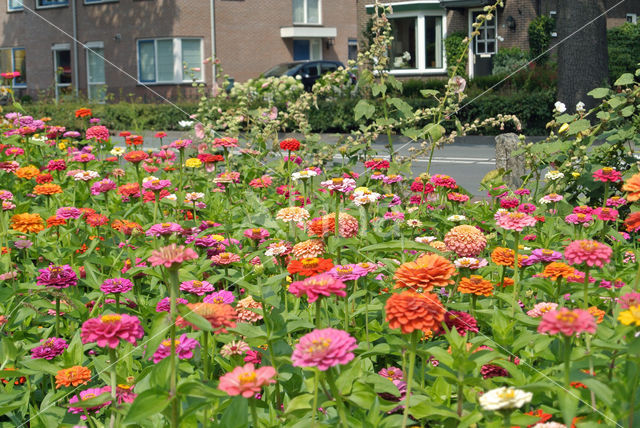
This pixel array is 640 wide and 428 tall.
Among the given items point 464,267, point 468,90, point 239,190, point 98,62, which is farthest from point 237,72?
point 464,267

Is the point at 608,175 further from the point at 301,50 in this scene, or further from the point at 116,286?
the point at 301,50

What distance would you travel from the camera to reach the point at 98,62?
88.8 feet

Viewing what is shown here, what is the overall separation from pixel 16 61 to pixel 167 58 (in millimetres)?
8154

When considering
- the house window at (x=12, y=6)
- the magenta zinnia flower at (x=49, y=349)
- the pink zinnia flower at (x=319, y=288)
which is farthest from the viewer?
the house window at (x=12, y=6)

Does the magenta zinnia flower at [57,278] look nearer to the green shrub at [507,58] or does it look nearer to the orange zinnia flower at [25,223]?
the orange zinnia flower at [25,223]

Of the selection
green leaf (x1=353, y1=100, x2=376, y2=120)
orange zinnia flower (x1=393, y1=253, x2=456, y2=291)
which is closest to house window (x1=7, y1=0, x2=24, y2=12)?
green leaf (x1=353, y1=100, x2=376, y2=120)

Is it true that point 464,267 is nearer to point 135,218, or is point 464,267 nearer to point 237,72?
point 135,218

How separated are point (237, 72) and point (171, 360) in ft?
84.4

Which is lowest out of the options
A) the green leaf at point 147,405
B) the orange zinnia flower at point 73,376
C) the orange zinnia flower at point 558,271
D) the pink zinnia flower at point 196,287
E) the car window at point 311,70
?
the orange zinnia flower at point 73,376

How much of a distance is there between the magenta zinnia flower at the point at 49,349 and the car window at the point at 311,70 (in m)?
22.3

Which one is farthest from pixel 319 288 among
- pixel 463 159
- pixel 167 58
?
pixel 167 58

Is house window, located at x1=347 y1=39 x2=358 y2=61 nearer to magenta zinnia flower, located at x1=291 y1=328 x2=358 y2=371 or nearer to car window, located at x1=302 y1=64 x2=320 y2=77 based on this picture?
car window, located at x1=302 y1=64 x2=320 y2=77

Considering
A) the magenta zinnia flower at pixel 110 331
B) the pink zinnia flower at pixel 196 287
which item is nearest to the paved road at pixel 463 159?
the pink zinnia flower at pixel 196 287

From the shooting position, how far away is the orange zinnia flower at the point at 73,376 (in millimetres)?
1882
